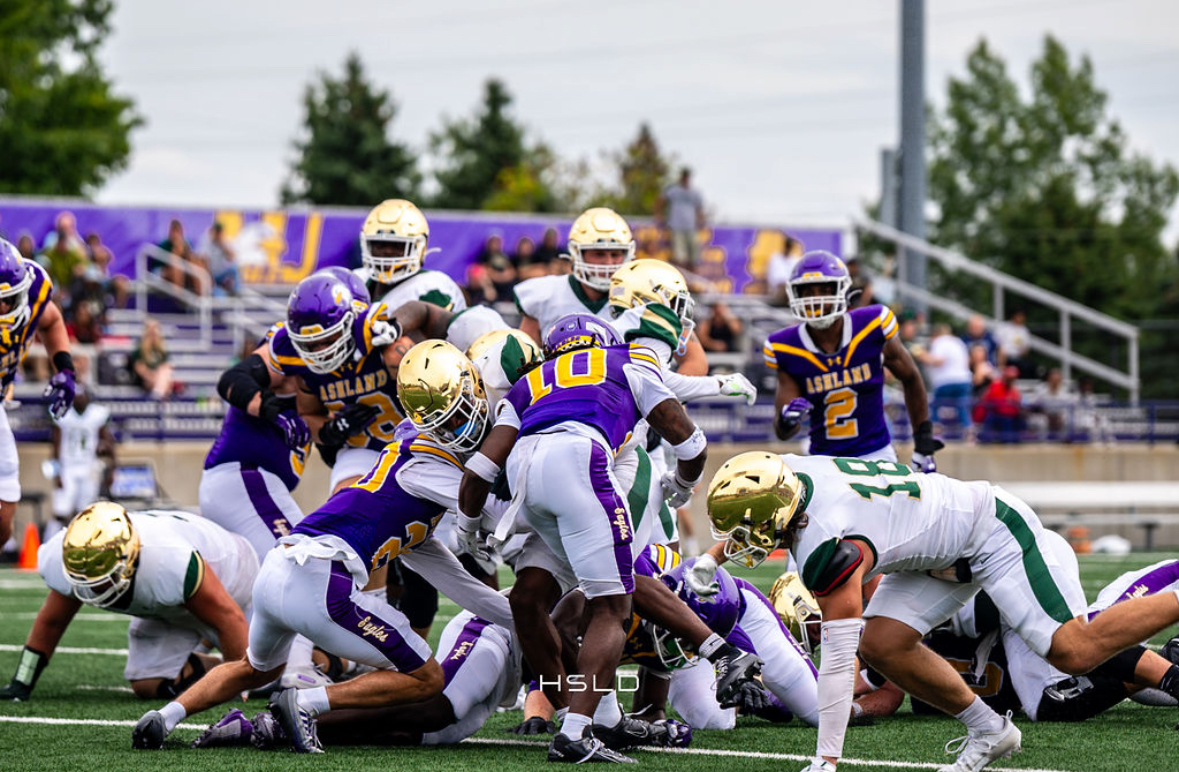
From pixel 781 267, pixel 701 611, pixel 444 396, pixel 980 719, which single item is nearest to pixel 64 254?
pixel 781 267

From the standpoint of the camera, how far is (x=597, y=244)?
7.62 m

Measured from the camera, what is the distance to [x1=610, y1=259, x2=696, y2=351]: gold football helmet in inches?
261

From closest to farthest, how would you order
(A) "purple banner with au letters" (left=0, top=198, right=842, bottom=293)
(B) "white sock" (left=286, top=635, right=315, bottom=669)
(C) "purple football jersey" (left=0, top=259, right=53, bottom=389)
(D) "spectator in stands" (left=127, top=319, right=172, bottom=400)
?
(B) "white sock" (left=286, top=635, right=315, bottom=669)
(C) "purple football jersey" (left=0, top=259, right=53, bottom=389)
(D) "spectator in stands" (left=127, top=319, right=172, bottom=400)
(A) "purple banner with au letters" (left=0, top=198, right=842, bottom=293)

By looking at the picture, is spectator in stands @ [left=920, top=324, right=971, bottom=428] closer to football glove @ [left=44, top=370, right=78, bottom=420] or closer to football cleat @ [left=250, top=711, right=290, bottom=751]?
football glove @ [left=44, top=370, right=78, bottom=420]

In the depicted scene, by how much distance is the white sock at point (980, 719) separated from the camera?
488 centimetres

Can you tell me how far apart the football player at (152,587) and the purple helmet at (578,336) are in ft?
6.18

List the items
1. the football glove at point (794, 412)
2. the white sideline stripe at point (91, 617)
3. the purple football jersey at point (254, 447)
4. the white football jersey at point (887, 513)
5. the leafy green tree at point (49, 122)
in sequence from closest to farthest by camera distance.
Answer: the white football jersey at point (887, 513), the purple football jersey at point (254, 447), the football glove at point (794, 412), the white sideline stripe at point (91, 617), the leafy green tree at point (49, 122)

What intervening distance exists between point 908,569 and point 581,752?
50.5 inches

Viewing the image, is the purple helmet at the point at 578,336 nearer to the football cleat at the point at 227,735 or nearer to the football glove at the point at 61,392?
the football cleat at the point at 227,735

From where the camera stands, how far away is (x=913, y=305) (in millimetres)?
22891

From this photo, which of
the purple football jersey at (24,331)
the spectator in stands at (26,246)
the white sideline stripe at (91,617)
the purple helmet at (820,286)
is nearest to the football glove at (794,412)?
the purple helmet at (820,286)

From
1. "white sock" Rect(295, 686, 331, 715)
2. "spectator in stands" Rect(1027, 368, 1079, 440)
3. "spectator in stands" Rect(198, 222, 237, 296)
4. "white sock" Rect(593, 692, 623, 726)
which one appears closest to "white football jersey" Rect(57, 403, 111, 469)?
"spectator in stands" Rect(198, 222, 237, 296)

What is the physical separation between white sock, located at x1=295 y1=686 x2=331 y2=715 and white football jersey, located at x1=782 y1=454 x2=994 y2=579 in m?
1.84

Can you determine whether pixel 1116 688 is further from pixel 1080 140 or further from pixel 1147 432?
pixel 1080 140
